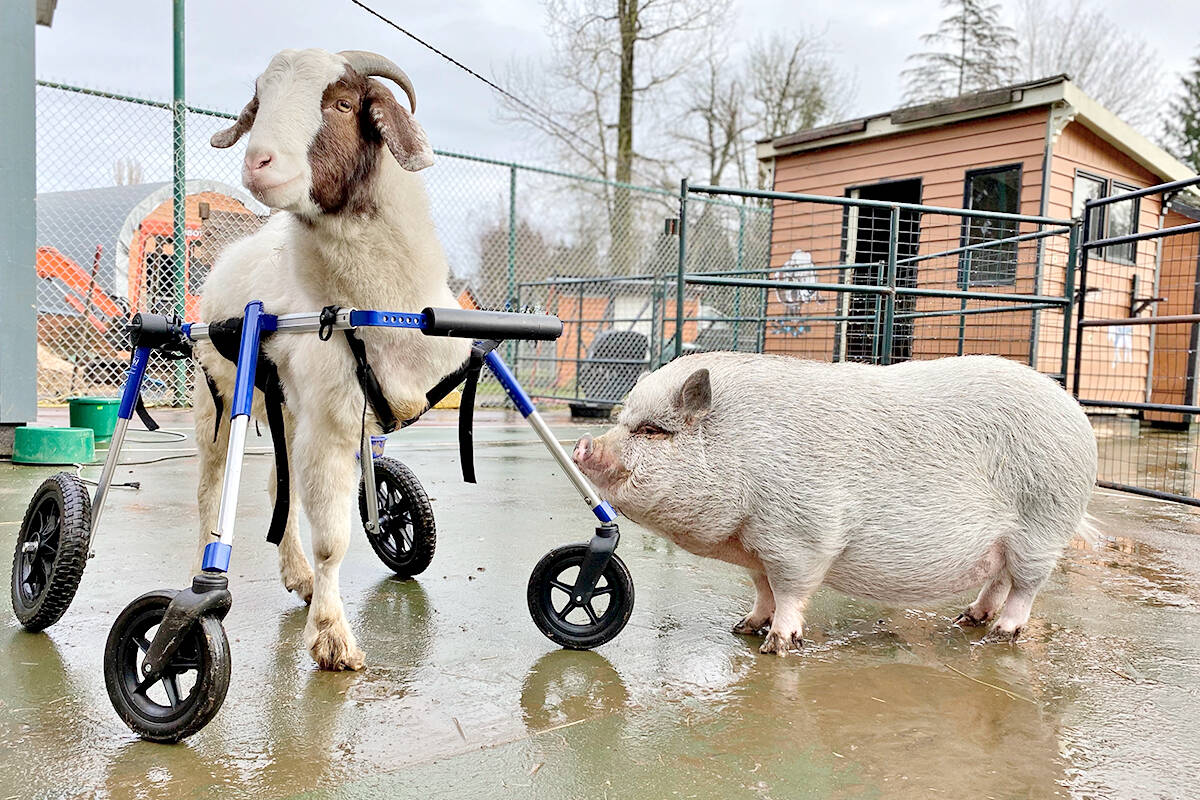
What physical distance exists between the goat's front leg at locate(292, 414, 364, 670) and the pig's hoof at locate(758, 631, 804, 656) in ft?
3.89

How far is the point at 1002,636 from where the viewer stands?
2928 mm

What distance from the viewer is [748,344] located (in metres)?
13.0

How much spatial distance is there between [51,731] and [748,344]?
37.9ft

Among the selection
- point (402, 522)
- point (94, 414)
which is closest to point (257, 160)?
point (402, 522)

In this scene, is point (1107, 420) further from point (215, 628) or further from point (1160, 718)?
point (215, 628)

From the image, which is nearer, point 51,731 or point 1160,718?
point 51,731

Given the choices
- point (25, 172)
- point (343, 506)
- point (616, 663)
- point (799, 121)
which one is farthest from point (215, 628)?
point (799, 121)

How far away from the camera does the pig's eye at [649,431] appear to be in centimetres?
287

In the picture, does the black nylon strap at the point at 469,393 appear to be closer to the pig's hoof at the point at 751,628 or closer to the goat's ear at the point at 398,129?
the goat's ear at the point at 398,129

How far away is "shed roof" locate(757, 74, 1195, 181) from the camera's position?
1030cm

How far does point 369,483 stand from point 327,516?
561 millimetres

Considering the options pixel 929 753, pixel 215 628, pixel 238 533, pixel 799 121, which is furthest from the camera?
pixel 799 121

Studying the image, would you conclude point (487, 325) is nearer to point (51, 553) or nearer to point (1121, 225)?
point (51, 553)

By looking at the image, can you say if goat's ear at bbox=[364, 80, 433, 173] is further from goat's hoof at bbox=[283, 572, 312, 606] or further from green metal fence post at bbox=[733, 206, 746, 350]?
green metal fence post at bbox=[733, 206, 746, 350]
